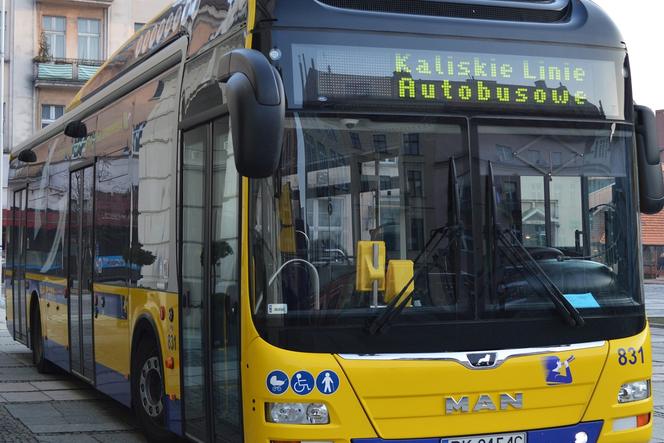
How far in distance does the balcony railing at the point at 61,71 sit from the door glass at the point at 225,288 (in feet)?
140

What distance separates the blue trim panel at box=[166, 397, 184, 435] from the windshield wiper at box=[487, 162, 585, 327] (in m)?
2.49

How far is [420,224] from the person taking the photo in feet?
19.5

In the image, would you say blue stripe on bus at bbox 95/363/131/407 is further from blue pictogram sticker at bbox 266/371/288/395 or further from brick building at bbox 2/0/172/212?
brick building at bbox 2/0/172/212

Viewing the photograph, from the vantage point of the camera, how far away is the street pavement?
30.2ft

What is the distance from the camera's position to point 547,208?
617cm

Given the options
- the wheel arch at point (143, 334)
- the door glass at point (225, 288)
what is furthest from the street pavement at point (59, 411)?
the door glass at point (225, 288)

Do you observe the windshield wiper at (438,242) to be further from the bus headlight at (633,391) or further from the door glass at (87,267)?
the door glass at (87,267)

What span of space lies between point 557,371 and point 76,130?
657 cm

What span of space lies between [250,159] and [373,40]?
3.81 feet

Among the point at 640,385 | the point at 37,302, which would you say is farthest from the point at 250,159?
the point at 37,302

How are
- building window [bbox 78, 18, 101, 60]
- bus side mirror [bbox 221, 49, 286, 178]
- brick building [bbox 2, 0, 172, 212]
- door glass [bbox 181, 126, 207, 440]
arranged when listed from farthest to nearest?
building window [bbox 78, 18, 101, 60]
brick building [bbox 2, 0, 172, 212]
door glass [bbox 181, 126, 207, 440]
bus side mirror [bbox 221, 49, 286, 178]

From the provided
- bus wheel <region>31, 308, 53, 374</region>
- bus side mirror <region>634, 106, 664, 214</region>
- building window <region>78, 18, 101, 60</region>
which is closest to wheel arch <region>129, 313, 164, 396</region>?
bus side mirror <region>634, 106, 664, 214</region>

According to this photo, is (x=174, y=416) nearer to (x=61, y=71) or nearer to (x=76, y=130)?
(x=76, y=130)

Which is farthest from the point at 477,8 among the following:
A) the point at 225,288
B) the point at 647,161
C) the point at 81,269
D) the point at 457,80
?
the point at 81,269
